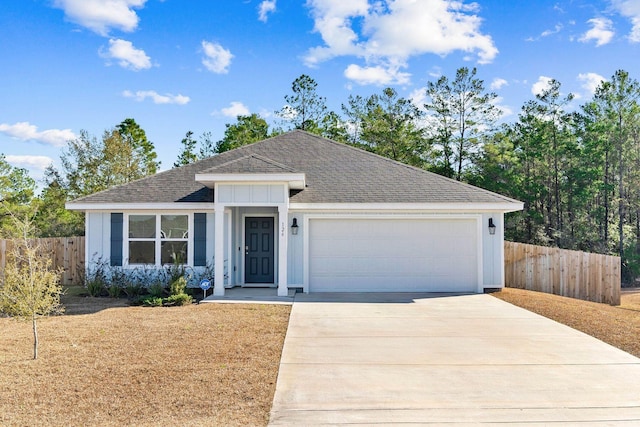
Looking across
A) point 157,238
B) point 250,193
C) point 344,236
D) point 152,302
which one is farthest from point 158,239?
point 344,236

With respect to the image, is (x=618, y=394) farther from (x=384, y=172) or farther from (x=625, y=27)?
(x=625, y=27)

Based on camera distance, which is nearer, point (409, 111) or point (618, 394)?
point (618, 394)

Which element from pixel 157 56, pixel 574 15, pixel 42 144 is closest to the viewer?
pixel 574 15

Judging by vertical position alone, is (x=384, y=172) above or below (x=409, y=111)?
below

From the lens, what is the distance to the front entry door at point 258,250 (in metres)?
A: 13.4

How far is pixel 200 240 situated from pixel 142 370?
715 cm

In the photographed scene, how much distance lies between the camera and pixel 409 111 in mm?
29516

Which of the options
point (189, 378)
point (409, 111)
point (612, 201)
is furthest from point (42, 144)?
point (612, 201)

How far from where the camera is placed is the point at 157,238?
12.6 metres

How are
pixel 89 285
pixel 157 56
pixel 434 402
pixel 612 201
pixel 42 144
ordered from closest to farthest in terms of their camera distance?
1. pixel 434 402
2. pixel 89 285
3. pixel 157 56
4. pixel 612 201
5. pixel 42 144

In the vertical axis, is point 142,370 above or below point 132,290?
below

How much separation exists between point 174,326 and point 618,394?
21.8 feet

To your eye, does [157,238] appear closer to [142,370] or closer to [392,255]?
[392,255]

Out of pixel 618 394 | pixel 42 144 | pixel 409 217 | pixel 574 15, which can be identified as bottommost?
pixel 618 394
